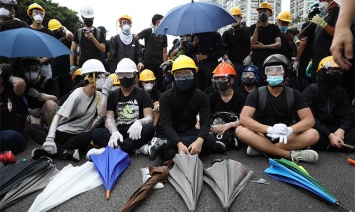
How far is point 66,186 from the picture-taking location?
128 inches

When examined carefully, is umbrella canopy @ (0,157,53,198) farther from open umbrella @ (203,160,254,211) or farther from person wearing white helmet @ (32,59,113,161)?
open umbrella @ (203,160,254,211)

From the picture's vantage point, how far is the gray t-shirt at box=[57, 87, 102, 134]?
4.57m

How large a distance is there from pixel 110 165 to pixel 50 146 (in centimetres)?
123

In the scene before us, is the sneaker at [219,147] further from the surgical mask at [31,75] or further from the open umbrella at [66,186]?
the surgical mask at [31,75]

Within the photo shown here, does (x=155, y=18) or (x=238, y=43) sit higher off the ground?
(x=155, y=18)

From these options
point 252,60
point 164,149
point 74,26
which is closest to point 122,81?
point 164,149

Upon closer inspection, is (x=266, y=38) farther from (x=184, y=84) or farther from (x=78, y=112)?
(x=78, y=112)

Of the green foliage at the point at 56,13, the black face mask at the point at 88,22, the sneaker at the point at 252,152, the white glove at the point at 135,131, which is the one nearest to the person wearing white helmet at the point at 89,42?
the black face mask at the point at 88,22

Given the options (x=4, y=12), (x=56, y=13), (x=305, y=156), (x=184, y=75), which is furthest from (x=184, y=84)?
(x=56, y=13)

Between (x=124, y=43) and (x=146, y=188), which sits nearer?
(x=146, y=188)

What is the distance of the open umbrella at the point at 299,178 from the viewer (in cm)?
296

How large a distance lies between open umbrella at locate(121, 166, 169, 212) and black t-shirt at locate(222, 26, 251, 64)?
3649 millimetres

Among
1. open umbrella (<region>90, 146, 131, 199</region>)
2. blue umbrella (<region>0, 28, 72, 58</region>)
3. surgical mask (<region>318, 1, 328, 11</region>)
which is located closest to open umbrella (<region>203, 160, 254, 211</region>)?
open umbrella (<region>90, 146, 131, 199</region>)

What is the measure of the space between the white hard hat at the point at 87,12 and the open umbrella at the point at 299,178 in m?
4.70
